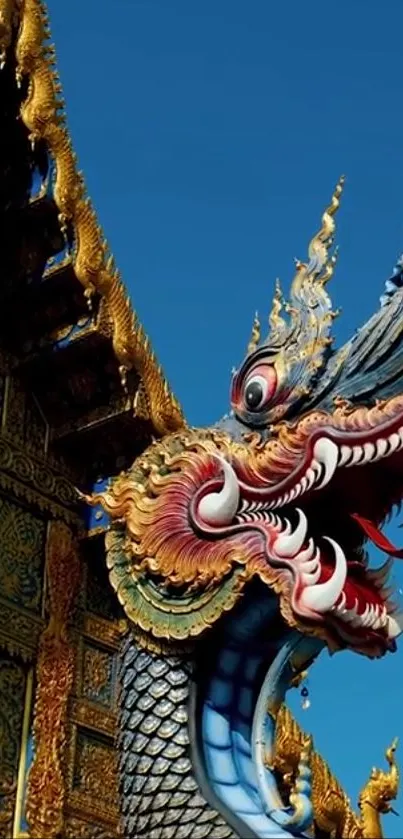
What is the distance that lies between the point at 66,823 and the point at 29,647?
27.6 inches

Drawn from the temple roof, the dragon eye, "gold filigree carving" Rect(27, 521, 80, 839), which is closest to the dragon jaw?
the dragon eye

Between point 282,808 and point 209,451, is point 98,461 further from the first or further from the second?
point 282,808

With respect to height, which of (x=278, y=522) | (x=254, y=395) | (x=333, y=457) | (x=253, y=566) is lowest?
(x=253, y=566)

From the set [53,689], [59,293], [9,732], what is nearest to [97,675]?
[53,689]

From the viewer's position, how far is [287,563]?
547 centimetres

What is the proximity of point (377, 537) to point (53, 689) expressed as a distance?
4.52 ft

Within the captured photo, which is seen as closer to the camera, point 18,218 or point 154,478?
point 154,478

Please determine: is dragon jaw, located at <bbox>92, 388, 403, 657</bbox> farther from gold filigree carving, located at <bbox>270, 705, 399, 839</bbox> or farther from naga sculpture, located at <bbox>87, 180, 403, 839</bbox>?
gold filigree carving, located at <bbox>270, 705, 399, 839</bbox>

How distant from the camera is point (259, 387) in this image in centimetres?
607

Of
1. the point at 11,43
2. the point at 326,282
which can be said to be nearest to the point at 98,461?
the point at 326,282

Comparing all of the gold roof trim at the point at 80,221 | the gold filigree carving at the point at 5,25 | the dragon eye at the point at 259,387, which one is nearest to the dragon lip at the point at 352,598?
the dragon eye at the point at 259,387

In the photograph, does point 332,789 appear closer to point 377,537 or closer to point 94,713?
point 94,713

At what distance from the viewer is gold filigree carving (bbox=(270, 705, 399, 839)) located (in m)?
6.17

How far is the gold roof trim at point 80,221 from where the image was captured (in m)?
6.34
